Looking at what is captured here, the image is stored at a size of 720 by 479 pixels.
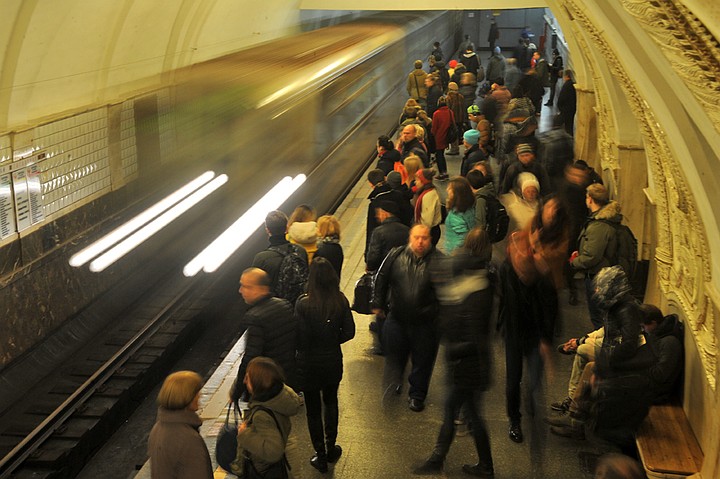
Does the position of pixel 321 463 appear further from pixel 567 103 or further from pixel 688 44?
pixel 567 103

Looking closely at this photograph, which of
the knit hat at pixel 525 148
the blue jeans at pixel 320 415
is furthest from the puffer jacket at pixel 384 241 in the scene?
the knit hat at pixel 525 148

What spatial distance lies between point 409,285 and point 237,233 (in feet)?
18.0

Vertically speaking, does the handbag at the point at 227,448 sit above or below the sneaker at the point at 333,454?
above

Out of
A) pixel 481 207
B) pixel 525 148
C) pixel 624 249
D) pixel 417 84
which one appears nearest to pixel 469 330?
pixel 624 249

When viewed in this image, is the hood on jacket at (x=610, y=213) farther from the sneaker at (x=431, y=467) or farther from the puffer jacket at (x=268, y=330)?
the puffer jacket at (x=268, y=330)

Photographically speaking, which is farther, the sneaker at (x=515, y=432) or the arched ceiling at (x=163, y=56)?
Result: the sneaker at (x=515, y=432)

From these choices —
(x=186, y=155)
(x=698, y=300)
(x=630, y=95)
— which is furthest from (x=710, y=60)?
(x=186, y=155)

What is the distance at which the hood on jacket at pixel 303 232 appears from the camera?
6203mm

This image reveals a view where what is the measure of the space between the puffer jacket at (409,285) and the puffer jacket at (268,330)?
2.64 ft

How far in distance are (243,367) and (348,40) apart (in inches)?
391

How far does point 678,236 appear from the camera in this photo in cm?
589

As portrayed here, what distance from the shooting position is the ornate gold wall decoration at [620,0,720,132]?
2.96 m

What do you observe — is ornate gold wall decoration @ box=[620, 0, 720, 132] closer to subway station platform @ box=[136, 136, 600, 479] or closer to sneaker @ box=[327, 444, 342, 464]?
subway station platform @ box=[136, 136, 600, 479]

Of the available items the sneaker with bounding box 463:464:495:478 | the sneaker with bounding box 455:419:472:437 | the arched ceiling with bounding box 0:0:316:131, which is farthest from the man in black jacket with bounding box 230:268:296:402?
the arched ceiling with bounding box 0:0:316:131
